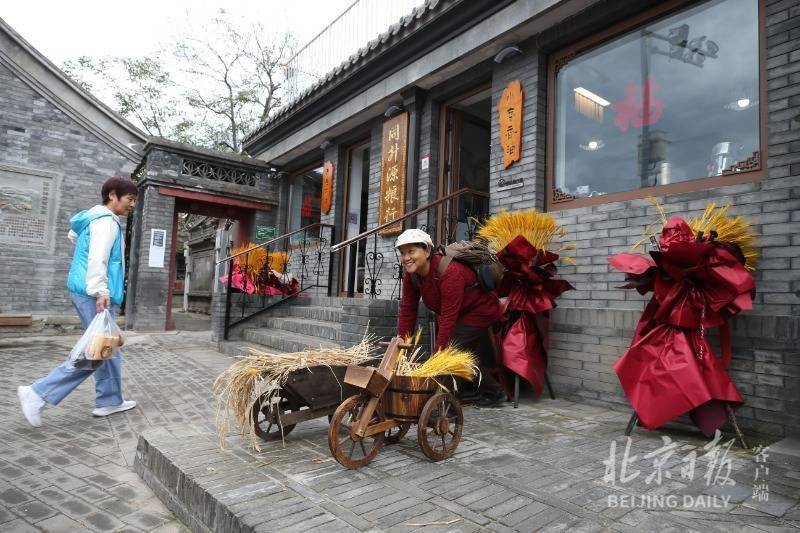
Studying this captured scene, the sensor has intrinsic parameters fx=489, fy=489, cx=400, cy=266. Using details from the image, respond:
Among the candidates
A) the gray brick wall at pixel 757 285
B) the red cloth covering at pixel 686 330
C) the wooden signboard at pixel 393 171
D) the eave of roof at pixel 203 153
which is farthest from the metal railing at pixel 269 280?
the red cloth covering at pixel 686 330

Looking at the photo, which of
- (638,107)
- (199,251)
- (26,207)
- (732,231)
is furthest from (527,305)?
(199,251)

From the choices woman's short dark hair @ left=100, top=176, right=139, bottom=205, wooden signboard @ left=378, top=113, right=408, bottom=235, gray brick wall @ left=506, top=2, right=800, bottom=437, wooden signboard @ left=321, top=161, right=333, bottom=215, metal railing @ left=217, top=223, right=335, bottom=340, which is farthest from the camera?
wooden signboard @ left=321, top=161, right=333, bottom=215

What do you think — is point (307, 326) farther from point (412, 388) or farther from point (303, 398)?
point (412, 388)

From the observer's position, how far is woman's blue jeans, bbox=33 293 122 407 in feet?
12.1

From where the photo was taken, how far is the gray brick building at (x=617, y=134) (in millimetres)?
3596

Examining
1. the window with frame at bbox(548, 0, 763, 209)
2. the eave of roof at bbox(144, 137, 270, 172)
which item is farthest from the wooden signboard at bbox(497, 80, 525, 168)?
the eave of roof at bbox(144, 137, 270, 172)

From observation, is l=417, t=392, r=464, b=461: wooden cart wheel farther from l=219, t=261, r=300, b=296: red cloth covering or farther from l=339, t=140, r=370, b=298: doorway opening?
l=339, t=140, r=370, b=298: doorway opening

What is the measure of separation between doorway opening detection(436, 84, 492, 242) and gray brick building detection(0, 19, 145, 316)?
28.7 ft

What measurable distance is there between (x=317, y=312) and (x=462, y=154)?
10.7 feet

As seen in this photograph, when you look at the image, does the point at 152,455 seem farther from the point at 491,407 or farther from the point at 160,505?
the point at 491,407

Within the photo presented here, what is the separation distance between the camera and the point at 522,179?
556 centimetres

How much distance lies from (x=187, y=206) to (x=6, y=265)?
383cm

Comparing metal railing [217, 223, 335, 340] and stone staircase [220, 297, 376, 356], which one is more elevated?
metal railing [217, 223, 335, 340]

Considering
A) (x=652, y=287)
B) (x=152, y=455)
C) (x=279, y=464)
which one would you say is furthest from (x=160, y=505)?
(x=652, y=287)
